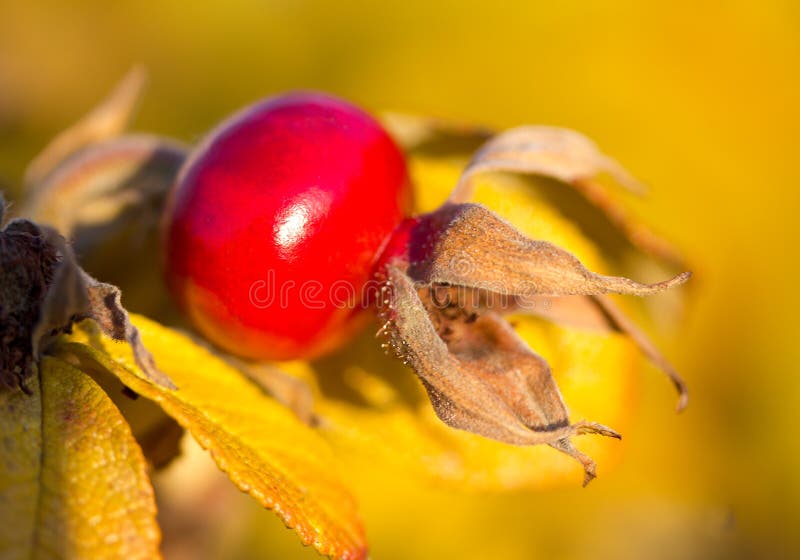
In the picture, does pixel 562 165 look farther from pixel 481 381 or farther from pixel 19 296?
pixel 19 296

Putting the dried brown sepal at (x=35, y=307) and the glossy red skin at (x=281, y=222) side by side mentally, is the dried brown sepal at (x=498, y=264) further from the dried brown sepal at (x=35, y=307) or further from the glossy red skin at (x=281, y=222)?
the dried brown sepal at (x=35, y=307)

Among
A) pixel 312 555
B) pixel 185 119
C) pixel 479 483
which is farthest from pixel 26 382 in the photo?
pixel 185 119

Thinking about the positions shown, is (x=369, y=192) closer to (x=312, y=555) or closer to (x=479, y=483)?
(x=479, y=483)

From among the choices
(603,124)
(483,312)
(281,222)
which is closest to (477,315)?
(483,312)

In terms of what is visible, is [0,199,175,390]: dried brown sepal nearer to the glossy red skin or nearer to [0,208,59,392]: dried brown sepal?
[0,208,59,392]: dried brown sepal

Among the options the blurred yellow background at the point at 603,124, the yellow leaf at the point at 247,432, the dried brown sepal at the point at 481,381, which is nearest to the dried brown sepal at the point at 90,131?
the blurred yellow background at the point at 603,124
